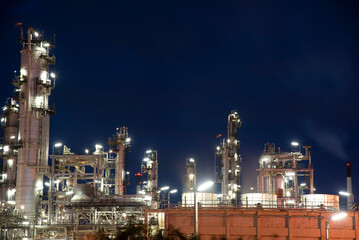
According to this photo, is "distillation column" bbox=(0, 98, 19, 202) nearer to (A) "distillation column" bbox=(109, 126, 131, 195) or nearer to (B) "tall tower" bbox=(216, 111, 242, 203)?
(A) "distillation column" bbox=(109, 126, 131, 195)

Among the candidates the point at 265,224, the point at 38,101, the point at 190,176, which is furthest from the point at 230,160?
the point at 265,224

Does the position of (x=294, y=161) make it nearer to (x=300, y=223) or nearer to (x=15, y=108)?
(x=300, y=223)

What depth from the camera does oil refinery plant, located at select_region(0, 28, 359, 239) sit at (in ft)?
124

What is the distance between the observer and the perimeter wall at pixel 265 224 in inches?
1478

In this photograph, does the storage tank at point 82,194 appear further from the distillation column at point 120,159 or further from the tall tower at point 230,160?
the tall tower at point 230,160

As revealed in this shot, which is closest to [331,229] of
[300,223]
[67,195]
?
[300,223]

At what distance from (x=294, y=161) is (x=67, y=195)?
38.7 metres

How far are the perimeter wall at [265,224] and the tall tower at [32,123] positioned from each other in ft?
64.4

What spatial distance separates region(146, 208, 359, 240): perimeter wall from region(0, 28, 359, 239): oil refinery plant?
0.08m

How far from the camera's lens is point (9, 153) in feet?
215

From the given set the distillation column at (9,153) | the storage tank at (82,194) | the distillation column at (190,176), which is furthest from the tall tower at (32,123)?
the distillation column at (190,176)

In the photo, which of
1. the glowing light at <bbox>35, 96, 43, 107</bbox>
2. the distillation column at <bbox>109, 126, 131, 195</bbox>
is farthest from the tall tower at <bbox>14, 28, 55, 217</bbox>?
the distillation column at <bbox>109, 126, 131, 195</bbox>

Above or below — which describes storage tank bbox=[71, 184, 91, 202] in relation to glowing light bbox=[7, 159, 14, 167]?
below

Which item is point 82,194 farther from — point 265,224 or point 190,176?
point 190,176
